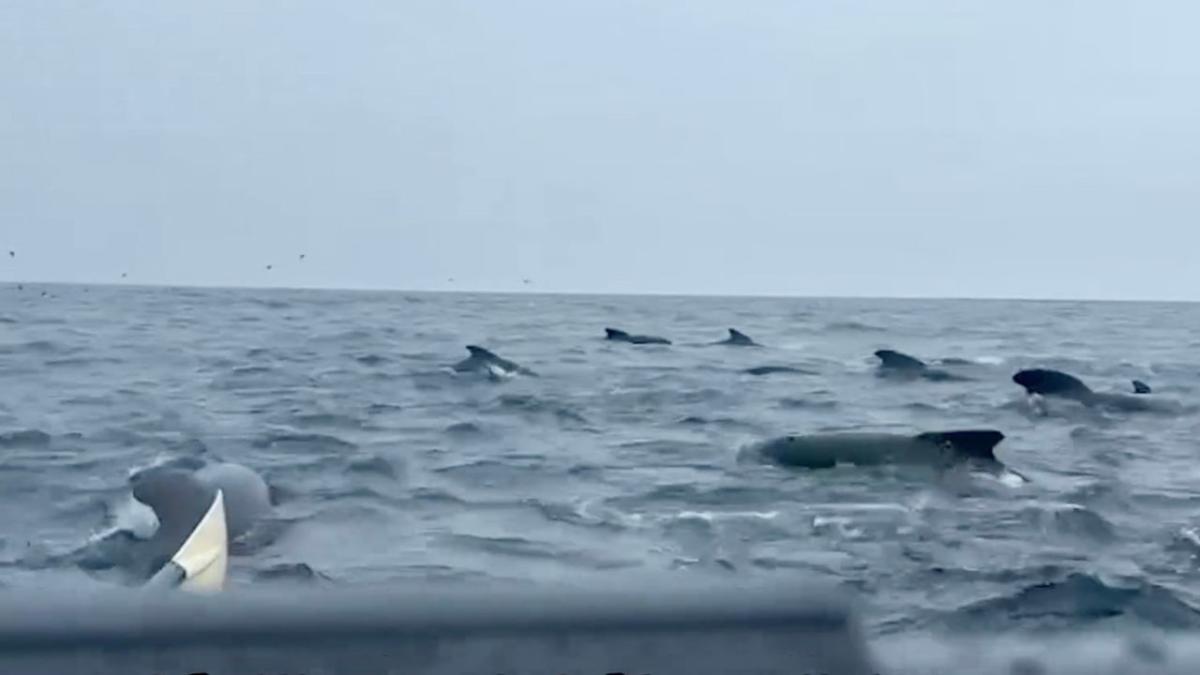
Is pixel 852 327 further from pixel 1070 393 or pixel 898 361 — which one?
pixel 1070 393

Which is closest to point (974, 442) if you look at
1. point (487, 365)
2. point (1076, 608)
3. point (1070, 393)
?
point (1076, 608)

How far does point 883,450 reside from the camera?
44.4 ft

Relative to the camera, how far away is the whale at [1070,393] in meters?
20.1

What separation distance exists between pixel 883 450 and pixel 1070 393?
809cm

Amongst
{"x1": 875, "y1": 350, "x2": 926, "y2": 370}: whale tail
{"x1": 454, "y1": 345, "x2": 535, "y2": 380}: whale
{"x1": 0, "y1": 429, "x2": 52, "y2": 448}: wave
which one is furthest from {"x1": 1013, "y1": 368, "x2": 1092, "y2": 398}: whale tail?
{"x1": 0, "y1": 429, "x2": 52, "y2": 448}: wave

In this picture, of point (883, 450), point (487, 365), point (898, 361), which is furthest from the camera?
point (898, 361)

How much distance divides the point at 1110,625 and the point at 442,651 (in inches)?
238

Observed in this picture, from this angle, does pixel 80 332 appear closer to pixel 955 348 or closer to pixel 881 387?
pixel 881 387

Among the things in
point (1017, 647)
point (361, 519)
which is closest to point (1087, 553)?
point (361, 519)

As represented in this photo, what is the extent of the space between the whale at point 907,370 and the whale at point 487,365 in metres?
6.53

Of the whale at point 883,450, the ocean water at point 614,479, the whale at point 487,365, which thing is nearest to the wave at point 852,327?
the ocean water at point 614,479

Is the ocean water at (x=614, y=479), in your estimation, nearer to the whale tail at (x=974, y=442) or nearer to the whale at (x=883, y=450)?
the whale at (x=883, y=450)

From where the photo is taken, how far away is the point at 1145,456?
581 inches

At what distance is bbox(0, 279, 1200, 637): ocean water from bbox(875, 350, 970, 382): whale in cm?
45
